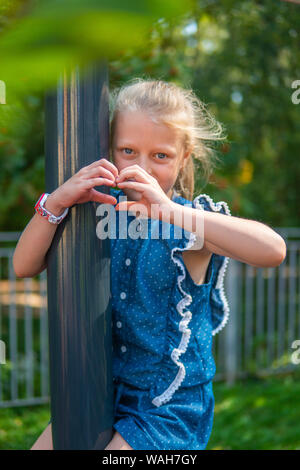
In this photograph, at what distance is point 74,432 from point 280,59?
4.86 m

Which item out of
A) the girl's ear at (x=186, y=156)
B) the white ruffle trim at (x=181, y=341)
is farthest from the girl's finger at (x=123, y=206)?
the girl's ear at (x=186, y=156)

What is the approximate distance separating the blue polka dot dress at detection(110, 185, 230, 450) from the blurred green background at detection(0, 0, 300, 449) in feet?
1.77

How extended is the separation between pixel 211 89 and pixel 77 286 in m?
Result: 4.52

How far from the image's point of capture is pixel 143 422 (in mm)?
1447

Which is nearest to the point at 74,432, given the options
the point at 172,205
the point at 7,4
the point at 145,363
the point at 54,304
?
the point at 54,304

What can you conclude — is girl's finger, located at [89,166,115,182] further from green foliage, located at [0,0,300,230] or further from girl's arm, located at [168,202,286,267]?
green foliage, located at [0,0,300,230]

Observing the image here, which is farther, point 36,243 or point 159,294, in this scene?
point 159,294

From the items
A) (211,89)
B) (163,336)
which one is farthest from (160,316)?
(211,89)

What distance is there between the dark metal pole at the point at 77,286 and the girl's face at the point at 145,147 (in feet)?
1.02

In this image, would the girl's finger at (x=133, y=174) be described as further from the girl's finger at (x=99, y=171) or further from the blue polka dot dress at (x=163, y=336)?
the blue polka dot dress at (x=163, y=336)

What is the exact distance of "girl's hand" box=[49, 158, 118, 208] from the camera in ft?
3.55

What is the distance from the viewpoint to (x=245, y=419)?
3.51m

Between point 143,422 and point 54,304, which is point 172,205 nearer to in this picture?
point 54,304

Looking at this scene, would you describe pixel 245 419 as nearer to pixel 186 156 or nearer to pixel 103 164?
pixel 186 156
